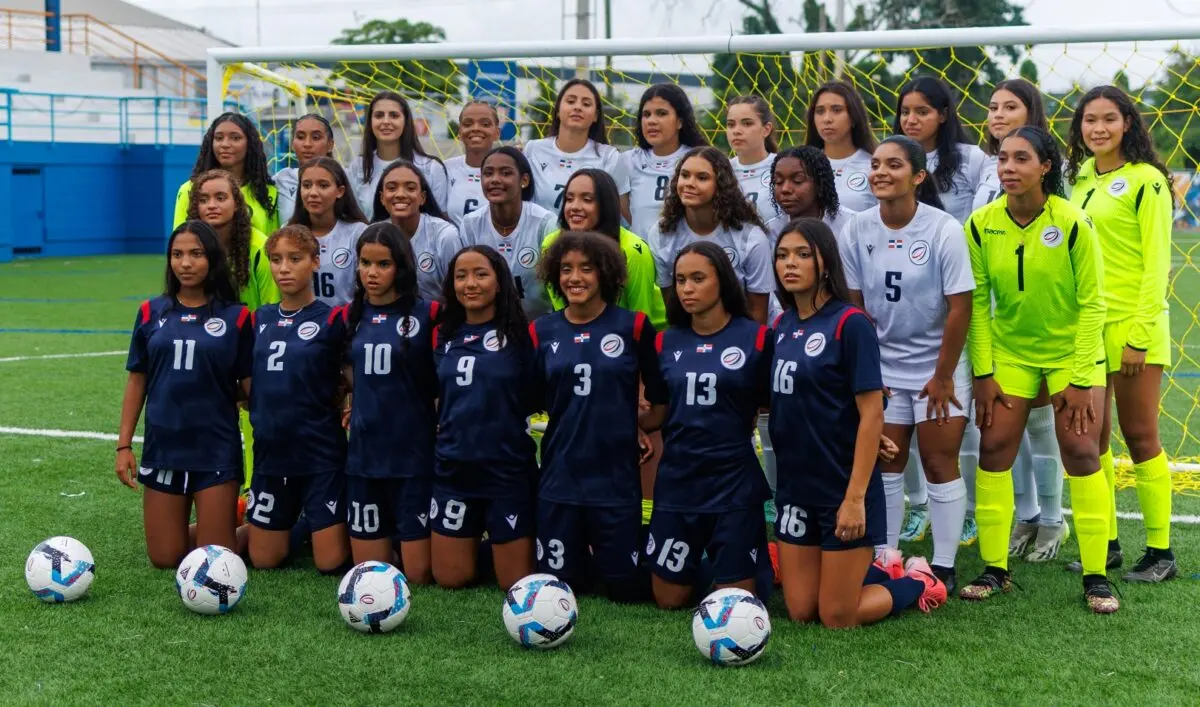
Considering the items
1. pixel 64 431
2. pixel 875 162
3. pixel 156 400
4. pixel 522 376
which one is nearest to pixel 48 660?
pixel 156 400

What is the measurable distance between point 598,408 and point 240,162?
88.5 inches

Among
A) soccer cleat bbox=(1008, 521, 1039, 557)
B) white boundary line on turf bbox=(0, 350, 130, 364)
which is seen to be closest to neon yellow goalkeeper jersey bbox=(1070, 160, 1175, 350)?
soccer cleat bbox=(1008, 521, 1039, 557)

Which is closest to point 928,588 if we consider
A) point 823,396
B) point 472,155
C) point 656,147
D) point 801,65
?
point 823,396

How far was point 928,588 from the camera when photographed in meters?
4.36

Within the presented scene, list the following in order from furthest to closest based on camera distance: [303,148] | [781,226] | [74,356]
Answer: [74,356]
[303,148]
[781,226]

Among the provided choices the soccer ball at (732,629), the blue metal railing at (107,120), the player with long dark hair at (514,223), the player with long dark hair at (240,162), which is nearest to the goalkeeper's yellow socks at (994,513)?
the soccer ball at (732,629)

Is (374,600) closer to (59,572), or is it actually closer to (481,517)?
(481,517)

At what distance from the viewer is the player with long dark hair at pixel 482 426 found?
454cm

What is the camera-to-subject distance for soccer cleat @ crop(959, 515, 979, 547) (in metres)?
5.40

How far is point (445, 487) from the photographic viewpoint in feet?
15.2

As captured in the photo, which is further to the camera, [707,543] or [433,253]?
[433,253]

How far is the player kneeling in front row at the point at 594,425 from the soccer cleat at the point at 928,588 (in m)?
0.93

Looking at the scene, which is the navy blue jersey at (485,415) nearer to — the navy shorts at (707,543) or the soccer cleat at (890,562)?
the navy shorts at (707,543)

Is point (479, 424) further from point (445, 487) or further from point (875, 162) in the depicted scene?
point (875, 162)
